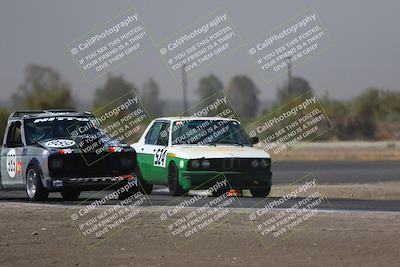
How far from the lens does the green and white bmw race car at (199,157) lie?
21219 millimetres

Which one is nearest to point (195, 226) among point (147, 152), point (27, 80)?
point (147, 152)

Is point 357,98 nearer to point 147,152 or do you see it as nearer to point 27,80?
point 27,80

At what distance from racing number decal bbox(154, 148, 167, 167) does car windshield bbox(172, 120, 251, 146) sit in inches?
11.6

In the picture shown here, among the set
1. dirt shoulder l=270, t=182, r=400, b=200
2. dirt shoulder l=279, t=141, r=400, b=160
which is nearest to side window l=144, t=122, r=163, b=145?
dirt shoulder l=270, t=182, r=400, b=200

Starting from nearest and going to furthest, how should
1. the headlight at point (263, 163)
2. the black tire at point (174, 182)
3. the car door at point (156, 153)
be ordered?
the black tire at point (174, 182), the headlight at point (263, 163), the car door at point (156, 153)

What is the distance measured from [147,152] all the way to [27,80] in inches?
1954

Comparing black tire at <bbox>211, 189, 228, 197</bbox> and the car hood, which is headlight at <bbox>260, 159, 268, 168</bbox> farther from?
black tire at <bbox>211, 189, 228, 197</bbox>

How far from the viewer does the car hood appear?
2131 cm

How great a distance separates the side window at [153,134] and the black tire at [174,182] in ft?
4.40

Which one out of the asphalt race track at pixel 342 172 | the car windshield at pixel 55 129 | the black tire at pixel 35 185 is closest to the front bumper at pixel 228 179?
the car windshield at pixel 55 129

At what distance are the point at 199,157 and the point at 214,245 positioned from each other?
24.0ft

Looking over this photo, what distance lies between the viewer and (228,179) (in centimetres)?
2130

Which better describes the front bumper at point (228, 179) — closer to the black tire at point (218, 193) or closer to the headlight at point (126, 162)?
the black tire at point (218, 193)

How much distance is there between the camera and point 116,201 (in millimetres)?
20547
